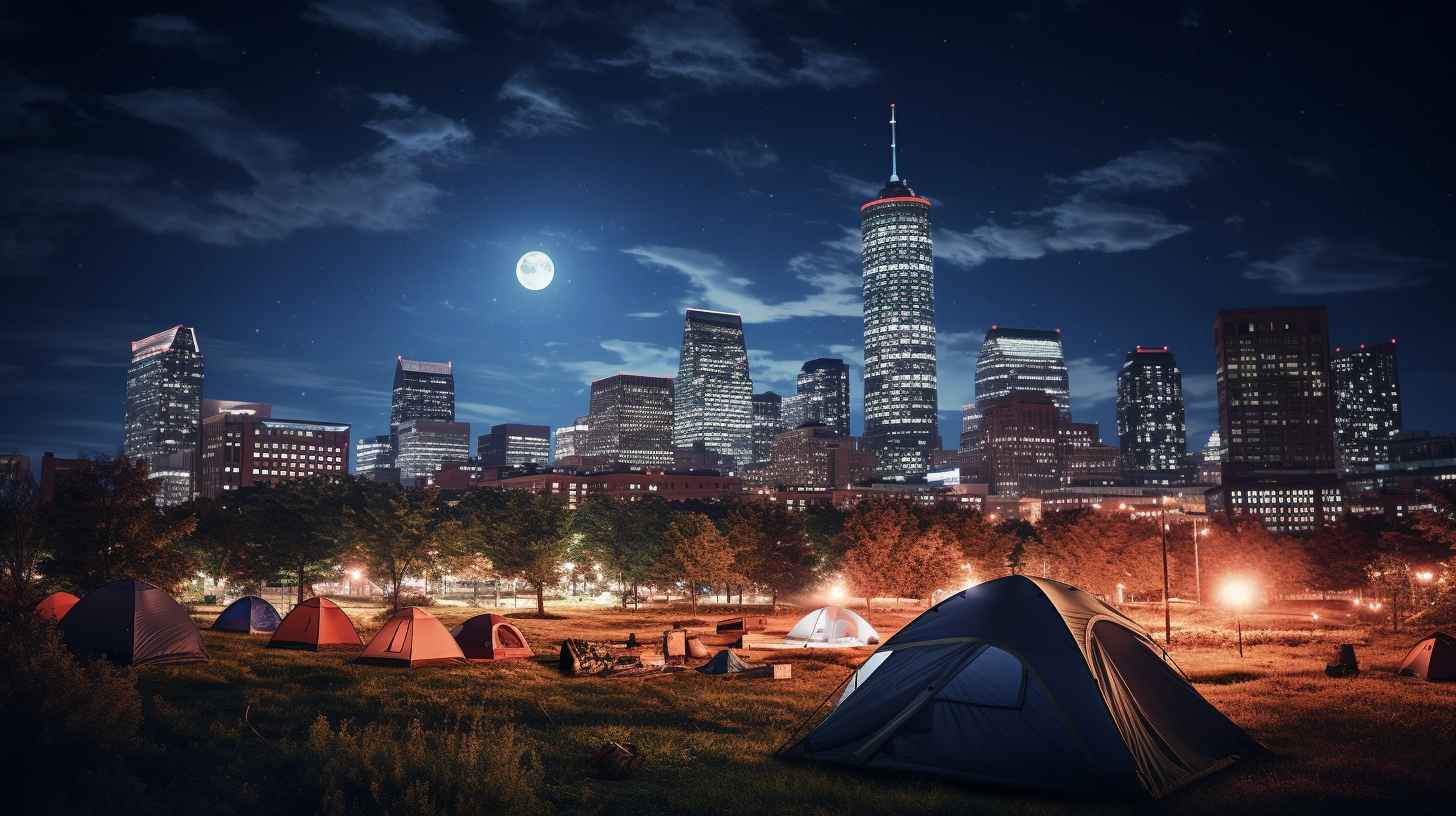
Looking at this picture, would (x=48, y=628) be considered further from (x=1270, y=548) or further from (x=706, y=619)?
(x=1270, y=548)

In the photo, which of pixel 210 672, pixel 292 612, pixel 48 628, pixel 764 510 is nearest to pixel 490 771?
pixel 48 628

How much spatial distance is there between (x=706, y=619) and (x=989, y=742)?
44714 millimetres

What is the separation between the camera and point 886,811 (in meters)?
12.6

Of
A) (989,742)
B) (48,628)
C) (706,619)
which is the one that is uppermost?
(48,628)

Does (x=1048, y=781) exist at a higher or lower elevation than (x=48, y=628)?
lower

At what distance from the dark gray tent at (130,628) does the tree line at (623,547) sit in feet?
5.54

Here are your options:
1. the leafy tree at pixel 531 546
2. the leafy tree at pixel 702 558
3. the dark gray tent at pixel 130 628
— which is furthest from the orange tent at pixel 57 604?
the leafy tree at pixel 702 558

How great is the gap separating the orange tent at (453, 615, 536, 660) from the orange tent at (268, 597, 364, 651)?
181 inches

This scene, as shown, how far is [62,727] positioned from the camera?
1273 cm

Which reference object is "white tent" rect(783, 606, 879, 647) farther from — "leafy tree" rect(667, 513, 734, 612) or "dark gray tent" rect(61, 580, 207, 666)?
"dark gray tent" rect(61, 580, 207, 666)

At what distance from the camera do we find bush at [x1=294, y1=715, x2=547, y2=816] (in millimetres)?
11117

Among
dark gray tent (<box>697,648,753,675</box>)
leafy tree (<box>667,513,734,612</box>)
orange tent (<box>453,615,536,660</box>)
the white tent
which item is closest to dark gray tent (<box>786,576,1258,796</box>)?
dark gray tent (<box>697,648,753,675</box>)

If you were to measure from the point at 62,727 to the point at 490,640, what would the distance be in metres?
19.0

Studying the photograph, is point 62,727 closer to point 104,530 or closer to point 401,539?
point 104,530
